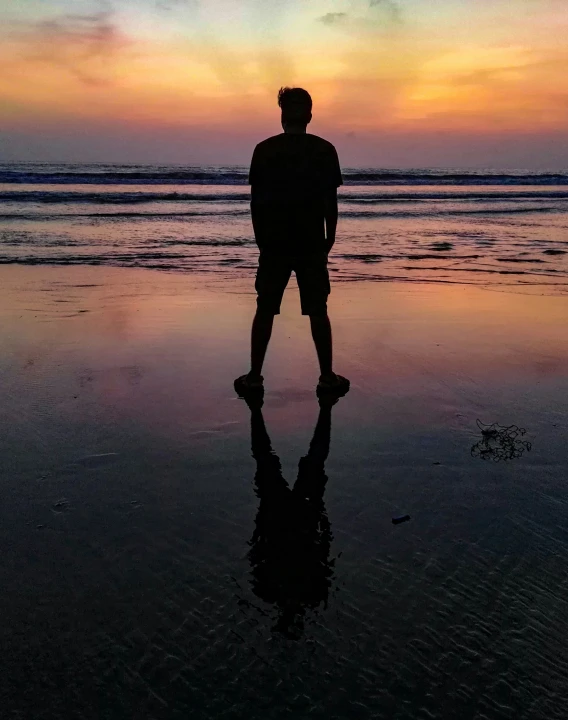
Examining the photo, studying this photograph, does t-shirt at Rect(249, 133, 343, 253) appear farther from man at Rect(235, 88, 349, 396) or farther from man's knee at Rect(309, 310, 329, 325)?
man's knee at Rect(309, 310, 329, 325)

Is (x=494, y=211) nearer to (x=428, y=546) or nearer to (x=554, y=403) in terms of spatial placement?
(x=554, y=403)

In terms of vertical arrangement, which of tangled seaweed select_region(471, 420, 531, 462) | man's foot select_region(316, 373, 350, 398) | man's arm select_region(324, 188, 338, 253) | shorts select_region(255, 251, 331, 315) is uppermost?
man's arm select_region(324, 188, 338, 253)

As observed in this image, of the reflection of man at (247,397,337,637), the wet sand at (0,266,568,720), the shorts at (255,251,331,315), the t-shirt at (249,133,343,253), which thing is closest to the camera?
the wet sand at (0,266,568,720)

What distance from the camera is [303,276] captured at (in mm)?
4625

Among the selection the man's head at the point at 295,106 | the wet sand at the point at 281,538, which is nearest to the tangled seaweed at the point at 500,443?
the wet sand at the point at 281,538

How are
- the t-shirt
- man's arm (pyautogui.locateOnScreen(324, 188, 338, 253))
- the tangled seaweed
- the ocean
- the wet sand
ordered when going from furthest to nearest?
the ocean
man's arm (pyautogui.locateOnScreen(324, 188, 338, 253))
the t-shirt
the tangled seaweed
the wet sand

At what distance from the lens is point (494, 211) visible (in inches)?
907

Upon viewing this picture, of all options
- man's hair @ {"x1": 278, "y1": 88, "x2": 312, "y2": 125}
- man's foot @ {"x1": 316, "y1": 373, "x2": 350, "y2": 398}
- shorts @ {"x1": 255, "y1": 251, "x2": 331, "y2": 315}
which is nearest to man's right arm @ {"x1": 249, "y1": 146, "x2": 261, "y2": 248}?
shorts @ {"x1": 255, "y1": 251, "x2": 331, "y2": 315}

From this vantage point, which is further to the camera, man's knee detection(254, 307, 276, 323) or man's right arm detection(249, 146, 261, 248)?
man's knee detection(254, 307, 276, 323)

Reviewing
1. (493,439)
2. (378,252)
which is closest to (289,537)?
(493,439)

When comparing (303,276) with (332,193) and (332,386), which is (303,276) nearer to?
(332,193)

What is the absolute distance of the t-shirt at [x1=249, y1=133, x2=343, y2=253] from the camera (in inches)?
170

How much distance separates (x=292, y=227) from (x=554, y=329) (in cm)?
311

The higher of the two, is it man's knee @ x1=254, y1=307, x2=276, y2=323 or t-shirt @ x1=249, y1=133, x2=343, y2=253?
t-shirt @ x1=249, y1=133, x2=343, y2=253
